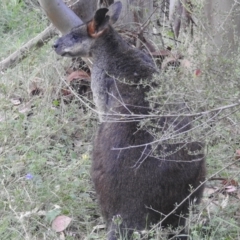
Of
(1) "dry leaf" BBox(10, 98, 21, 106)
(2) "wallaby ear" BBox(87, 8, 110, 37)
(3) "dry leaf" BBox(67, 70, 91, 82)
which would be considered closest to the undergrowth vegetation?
(1) "dry leaf" BBox(10, 98, 21, 106)

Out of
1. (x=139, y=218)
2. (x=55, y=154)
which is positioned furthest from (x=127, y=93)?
(x=55, y=154)

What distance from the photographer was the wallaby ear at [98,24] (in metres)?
5.05

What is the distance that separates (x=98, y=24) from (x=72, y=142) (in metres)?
1.01

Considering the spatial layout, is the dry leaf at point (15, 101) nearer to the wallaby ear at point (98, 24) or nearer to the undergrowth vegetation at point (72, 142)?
the undergrowth vegetation at point (72, 142)

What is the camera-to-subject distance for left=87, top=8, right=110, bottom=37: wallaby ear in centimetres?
505

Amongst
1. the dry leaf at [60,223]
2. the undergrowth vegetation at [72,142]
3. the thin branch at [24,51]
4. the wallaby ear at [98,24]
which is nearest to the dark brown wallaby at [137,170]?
the undergrowth vegetation at [72,142]

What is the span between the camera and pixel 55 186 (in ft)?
16.0

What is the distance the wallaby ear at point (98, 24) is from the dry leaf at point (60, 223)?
1412mm

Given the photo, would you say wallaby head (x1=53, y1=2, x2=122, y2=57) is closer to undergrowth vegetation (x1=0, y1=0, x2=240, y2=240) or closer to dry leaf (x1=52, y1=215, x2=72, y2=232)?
undergrowth vegetation (x1=0, y1=0, x2=240, y2=240)

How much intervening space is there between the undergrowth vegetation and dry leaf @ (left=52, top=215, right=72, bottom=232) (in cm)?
3

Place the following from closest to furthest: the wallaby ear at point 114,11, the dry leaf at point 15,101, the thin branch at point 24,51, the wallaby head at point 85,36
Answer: the wallaby head at point 85,36 → the wallaby ear at point 114,11 → the dry leaf at point 15,101 → the thin branch at point 24,51

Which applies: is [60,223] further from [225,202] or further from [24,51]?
[24,51]

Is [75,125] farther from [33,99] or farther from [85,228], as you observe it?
[85,228]

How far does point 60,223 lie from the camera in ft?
14.8
